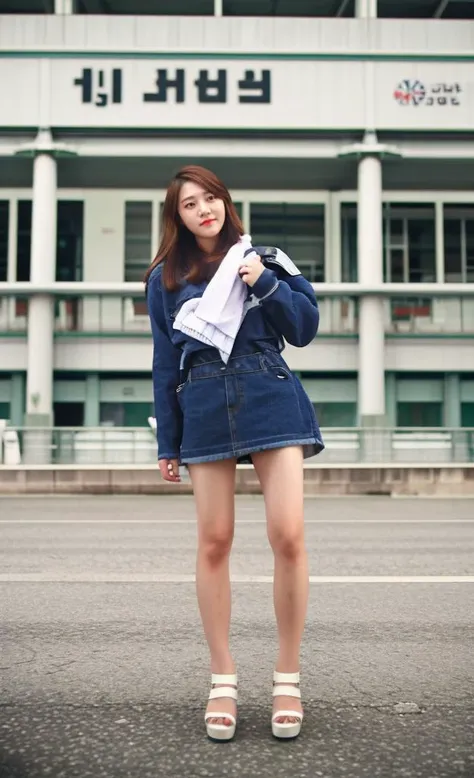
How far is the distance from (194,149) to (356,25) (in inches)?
228

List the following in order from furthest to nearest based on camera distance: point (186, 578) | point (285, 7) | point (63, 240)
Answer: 1. point (285, 7)
2. point (63, 240)
3. point (186, 578)

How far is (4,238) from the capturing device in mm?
29094

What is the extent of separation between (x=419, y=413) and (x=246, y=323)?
26440mm

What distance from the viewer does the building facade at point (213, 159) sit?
86.5 ft

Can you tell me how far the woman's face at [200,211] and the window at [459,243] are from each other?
27691 millimetres

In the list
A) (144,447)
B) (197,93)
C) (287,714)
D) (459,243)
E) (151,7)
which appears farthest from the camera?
(459,243)

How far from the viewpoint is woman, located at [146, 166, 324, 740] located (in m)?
2.94

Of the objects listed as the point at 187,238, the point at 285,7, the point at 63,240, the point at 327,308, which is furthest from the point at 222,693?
the point at 285,7

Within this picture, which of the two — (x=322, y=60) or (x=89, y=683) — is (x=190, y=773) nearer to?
(x=89, y=683)

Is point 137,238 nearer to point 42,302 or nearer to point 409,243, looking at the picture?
point 42,302

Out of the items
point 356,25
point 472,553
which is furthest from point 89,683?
point 356,25

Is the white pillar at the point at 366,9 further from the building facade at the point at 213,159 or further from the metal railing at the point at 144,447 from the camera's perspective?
the metal railing at the point at 144,447

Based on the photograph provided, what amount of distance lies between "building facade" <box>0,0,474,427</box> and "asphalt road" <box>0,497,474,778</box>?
1966 centimetres

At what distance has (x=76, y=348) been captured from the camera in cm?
2747
